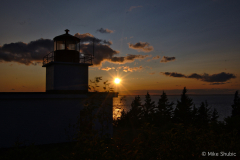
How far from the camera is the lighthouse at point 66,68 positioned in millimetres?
14398

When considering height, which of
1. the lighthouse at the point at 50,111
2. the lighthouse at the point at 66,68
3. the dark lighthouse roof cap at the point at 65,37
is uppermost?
the dark lighthouse roof cap at the point at 65,37

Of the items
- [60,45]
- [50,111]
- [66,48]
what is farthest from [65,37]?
[50,111]

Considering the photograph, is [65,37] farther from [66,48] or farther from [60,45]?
[66,48]

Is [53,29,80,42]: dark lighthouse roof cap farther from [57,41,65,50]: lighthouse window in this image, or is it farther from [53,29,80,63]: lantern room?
[57,41,65,50]: lighthouse window

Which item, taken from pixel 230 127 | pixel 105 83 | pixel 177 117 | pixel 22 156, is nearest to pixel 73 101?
pixel 105 83

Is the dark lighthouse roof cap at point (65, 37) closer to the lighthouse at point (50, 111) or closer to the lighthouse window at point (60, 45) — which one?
the lighthouse window at point (60, 45)

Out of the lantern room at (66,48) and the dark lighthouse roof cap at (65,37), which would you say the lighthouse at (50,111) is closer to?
the lantern room at (66,48)

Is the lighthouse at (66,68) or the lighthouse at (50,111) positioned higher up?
the lighthouse at (66,68)

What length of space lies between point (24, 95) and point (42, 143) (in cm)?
344

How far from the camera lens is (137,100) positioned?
2992 centimetres

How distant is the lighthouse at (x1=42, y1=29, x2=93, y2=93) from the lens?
47.2 ft

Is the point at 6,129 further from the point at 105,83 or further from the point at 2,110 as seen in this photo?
the point at 105,83

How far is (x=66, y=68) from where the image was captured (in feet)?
48.3

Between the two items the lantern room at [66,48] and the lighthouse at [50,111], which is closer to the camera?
the lighthouse at [50,111]
